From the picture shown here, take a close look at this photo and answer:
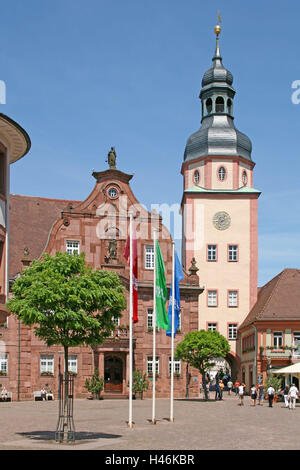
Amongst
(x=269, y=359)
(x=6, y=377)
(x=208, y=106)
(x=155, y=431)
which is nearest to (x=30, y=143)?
(x=155, y=431)

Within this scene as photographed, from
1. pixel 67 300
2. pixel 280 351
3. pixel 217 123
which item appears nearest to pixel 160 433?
pixel 67 300

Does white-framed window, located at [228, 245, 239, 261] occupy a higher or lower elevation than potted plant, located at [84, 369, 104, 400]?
higher

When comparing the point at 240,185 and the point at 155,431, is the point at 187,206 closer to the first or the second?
the point at 240,185

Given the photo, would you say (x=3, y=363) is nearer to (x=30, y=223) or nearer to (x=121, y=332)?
(x=121, y=332)

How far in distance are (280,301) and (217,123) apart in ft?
64.7

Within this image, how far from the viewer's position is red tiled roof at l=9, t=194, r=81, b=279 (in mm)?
56969

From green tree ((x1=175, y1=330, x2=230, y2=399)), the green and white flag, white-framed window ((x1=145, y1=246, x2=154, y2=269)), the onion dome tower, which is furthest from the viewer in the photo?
the onion dome tower

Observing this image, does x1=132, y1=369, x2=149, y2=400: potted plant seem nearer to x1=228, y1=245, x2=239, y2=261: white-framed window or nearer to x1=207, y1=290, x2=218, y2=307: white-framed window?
x1=207, y1=290, x2=218, y2=307: white-framed window

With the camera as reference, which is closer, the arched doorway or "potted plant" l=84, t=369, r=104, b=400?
"potted plant" l=84, t=369, r=104, b=400

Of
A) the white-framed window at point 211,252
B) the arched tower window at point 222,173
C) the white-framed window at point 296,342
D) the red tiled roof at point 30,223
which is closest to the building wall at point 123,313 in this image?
the red tiled roof at point 30,223

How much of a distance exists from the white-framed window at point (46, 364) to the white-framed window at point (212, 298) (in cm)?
1882

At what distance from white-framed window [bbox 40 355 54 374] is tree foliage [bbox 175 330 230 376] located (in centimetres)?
951

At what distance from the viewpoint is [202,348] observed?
4738 centimetres

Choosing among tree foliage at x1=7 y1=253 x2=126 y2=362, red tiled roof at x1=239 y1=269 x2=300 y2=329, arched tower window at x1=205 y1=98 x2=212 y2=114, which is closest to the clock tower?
red tiled roof at x1=239 y1=269 x2=300 y2=329
